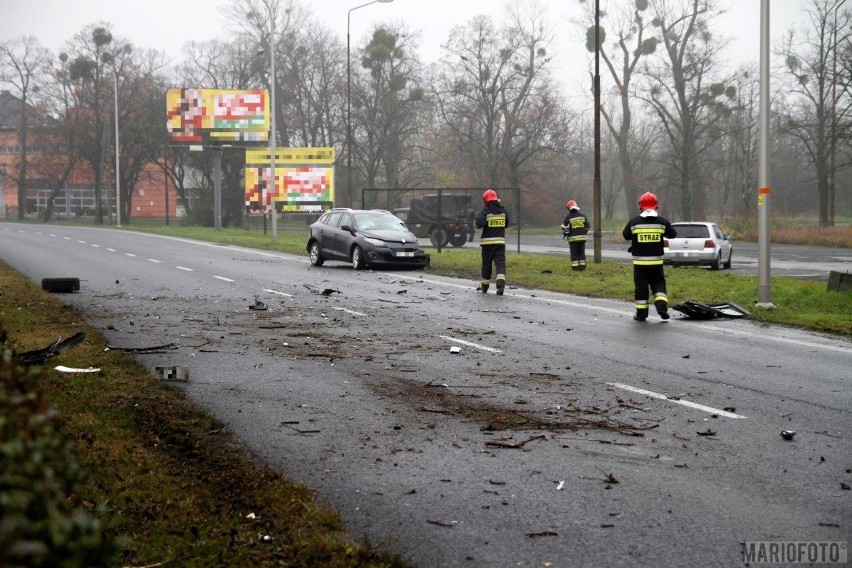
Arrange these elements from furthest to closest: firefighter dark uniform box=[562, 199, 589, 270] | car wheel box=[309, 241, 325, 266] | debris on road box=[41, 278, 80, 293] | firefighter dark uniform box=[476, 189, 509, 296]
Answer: car wheel box=[309, 241, 325, 266], firefighter dark uniform box=[562, 199, 589, 270], firefighter dark uniform box=[476, 189, 509, 296], debris on road box=[41, 278, 80, 293]

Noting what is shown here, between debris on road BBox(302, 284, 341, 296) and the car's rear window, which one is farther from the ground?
the car's rear window

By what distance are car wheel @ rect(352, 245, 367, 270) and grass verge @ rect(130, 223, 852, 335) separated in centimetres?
182

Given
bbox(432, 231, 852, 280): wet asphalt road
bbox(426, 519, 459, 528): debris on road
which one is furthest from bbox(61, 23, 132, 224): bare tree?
bbox(426, 519, 459, 528): debris on road

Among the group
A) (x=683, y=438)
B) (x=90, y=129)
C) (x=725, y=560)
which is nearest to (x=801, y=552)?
(x=725, y=560)

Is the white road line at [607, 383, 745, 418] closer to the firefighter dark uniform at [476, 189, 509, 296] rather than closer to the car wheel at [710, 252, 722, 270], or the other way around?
the firefighter dark uniform at [476, 189, 509, 296]

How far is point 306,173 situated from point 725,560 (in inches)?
2114


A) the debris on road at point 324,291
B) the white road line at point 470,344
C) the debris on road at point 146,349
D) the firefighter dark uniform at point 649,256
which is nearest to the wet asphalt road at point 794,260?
the firefighter dark uniform at point 649,256

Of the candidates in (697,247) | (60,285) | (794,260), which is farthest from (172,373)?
(794,260)

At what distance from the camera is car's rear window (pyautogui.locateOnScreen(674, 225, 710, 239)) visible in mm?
28094

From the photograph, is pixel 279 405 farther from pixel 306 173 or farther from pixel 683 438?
pixel 306 173

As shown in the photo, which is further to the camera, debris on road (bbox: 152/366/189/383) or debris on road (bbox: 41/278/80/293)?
debris on road (bbox: 41/278/80/293)

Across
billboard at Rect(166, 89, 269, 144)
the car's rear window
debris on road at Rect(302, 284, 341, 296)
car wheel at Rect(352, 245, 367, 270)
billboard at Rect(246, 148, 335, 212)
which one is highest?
billboard at Rect(166, 89, 269, 144)

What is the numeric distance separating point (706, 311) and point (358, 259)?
13441 millimetres

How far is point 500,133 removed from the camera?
7238cm
